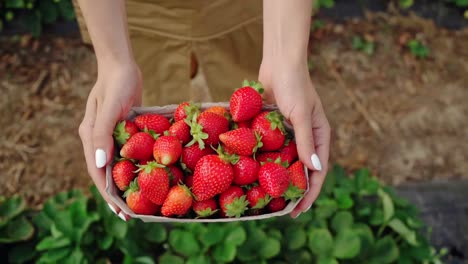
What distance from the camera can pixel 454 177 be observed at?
2244mm

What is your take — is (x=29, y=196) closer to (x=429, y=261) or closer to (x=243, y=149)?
(x=243, y=149)

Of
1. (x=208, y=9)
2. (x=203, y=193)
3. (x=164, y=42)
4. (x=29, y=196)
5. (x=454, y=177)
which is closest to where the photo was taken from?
(x=203, y=193)

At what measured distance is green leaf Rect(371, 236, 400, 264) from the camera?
1.52 metres

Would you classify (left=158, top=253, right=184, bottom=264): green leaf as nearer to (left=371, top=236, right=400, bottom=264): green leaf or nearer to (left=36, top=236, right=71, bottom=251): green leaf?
(left=36, top=236, right=71, bottom=251): green leaf

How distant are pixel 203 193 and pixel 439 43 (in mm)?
2185

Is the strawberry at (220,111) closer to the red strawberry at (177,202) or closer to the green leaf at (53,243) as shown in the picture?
the red strawberry at (177,202)

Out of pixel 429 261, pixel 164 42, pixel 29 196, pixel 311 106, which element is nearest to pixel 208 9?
pixel 164 42

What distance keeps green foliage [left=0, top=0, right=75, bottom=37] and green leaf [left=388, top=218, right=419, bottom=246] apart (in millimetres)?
1783

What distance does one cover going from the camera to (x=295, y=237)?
1.50 meters

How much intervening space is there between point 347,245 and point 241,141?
0.61 m

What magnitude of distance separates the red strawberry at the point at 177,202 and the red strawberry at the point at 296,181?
0.67 ft

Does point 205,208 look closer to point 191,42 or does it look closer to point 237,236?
point 237,236

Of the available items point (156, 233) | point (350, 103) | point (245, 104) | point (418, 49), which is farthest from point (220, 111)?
point (418, 49)

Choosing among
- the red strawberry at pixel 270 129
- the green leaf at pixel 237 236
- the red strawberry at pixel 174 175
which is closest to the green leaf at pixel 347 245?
the green leaf at pixel 237 236
